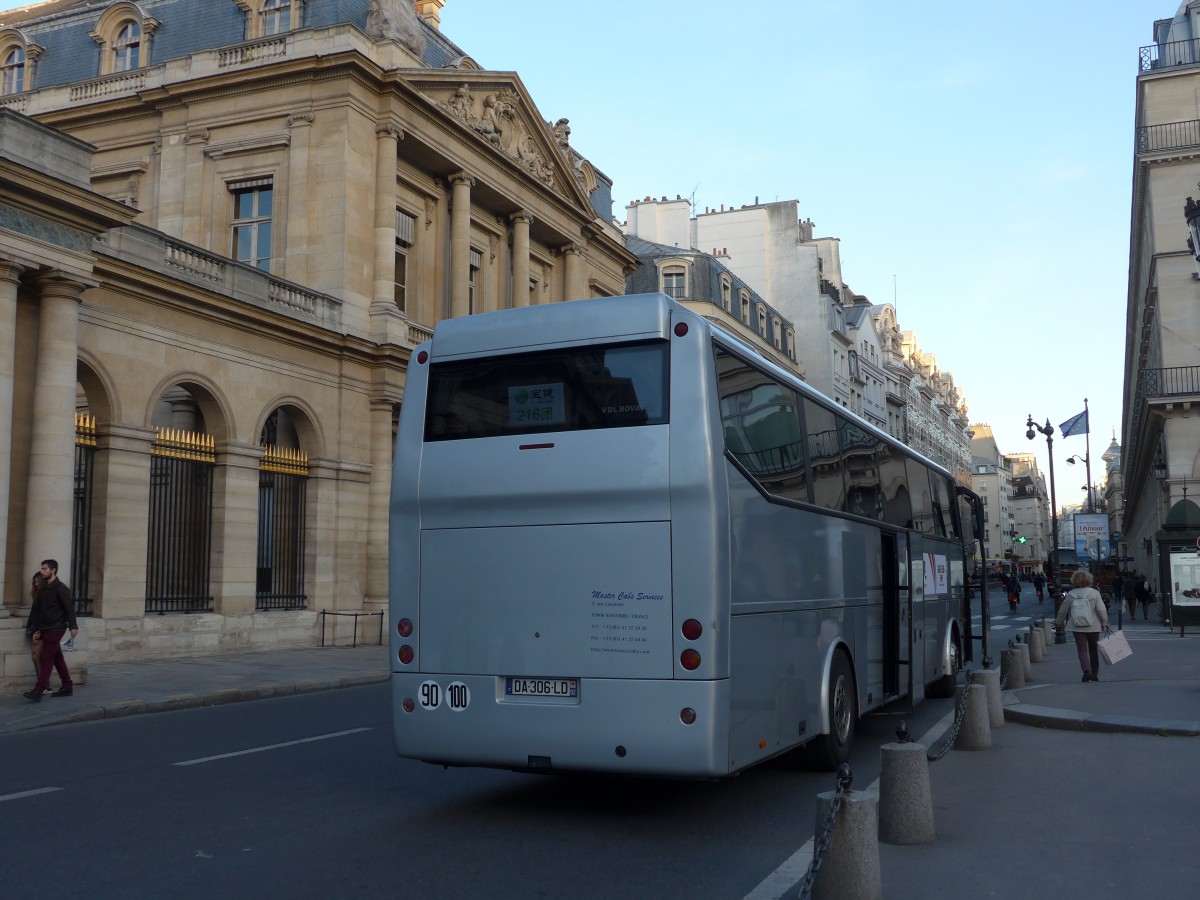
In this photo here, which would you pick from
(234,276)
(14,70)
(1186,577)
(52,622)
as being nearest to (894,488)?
(52,622)

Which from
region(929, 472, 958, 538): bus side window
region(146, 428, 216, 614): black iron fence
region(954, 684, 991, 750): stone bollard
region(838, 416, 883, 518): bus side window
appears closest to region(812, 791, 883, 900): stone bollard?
region(838, 416, 883, 518): bus side window

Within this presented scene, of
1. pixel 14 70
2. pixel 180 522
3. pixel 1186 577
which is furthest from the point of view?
pixel 14 70

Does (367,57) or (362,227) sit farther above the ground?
(367,57)

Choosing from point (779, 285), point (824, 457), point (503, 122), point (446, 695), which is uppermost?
point (779, 285)

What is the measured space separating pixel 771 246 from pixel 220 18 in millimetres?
45369

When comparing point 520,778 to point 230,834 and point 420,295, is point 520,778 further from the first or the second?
point 420,295

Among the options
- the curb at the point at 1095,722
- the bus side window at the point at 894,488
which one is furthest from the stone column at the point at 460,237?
the curb at the point at 1095,722

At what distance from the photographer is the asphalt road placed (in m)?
5.99

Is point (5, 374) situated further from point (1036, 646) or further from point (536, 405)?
point (1036, 646)

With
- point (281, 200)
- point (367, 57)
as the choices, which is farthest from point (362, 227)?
point (367, 57)

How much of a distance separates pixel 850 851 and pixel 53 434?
49.3 feet

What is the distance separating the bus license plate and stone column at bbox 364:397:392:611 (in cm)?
2033

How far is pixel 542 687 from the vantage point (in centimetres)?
746

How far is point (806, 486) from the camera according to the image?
352 inches
